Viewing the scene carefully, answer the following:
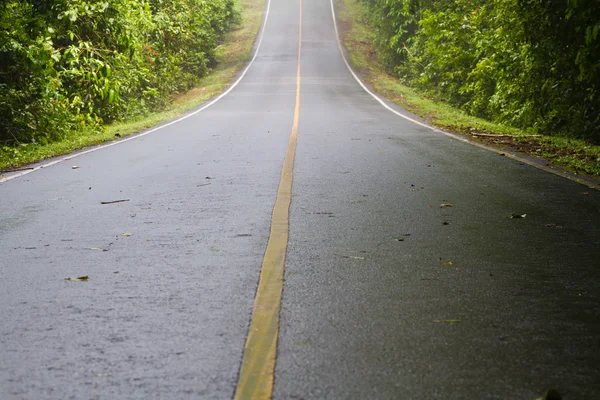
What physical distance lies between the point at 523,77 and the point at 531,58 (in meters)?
0.80

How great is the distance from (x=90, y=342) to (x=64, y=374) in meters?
0.39

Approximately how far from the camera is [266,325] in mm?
3682

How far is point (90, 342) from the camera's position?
3.47m

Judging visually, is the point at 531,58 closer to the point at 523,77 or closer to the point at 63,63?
the point at 523,77

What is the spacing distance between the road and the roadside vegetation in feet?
11.6

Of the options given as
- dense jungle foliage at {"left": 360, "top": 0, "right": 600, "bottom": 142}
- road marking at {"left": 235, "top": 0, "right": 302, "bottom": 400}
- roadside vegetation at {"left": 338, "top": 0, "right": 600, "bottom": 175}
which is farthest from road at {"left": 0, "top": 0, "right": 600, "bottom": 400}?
dense jungle foliage at {"left": 360, "top": 0, "right": 600, "bottom": 142}

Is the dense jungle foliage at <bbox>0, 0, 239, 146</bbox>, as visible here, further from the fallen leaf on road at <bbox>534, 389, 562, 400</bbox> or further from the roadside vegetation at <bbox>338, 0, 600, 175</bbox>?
the fallen leaf on road at <bbox>534, 389, 562, 400</bbox>

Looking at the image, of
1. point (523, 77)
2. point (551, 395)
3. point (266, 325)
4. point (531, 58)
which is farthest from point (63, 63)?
point (551, 395)

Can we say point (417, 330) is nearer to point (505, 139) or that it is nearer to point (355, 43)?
point (505, 139)

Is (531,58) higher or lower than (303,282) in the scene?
higher

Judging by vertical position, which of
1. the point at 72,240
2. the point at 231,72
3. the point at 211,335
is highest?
the point at 211,335

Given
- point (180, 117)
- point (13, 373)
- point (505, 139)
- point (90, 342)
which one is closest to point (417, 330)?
point (90, 342)

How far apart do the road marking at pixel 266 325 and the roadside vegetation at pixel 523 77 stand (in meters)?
5.32

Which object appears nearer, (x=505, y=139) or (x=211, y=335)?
(x=211, y=335)
